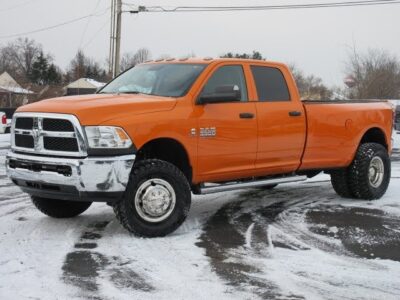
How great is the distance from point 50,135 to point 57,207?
4.76 ft

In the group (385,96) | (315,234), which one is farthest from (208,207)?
(385,96)

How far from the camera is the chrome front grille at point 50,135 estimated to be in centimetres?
586

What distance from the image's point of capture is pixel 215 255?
5.57m

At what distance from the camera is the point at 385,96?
47.0 m

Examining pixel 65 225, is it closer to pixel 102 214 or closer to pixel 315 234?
pixel 102 214

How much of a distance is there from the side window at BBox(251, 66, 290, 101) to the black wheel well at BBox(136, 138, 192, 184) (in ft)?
4.55

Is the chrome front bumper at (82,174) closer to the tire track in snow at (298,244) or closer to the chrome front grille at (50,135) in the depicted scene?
the chrome front grille at (50,135)

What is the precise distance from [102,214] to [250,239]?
2.23 metres

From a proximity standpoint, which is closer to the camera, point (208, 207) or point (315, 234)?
point (315, 234)

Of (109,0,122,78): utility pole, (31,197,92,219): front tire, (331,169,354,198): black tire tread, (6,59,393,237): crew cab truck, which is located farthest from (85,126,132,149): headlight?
(109,0,122,78): utility pole

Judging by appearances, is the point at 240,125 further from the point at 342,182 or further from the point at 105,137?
the point at 342,182

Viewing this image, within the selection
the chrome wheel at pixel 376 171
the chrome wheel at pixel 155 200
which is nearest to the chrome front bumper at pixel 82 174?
the chrome wheel at pixel 155 200

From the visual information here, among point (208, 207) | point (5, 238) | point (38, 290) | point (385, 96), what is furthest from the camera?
point (385, 96)

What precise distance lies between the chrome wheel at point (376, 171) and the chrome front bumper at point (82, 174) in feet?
14.4
